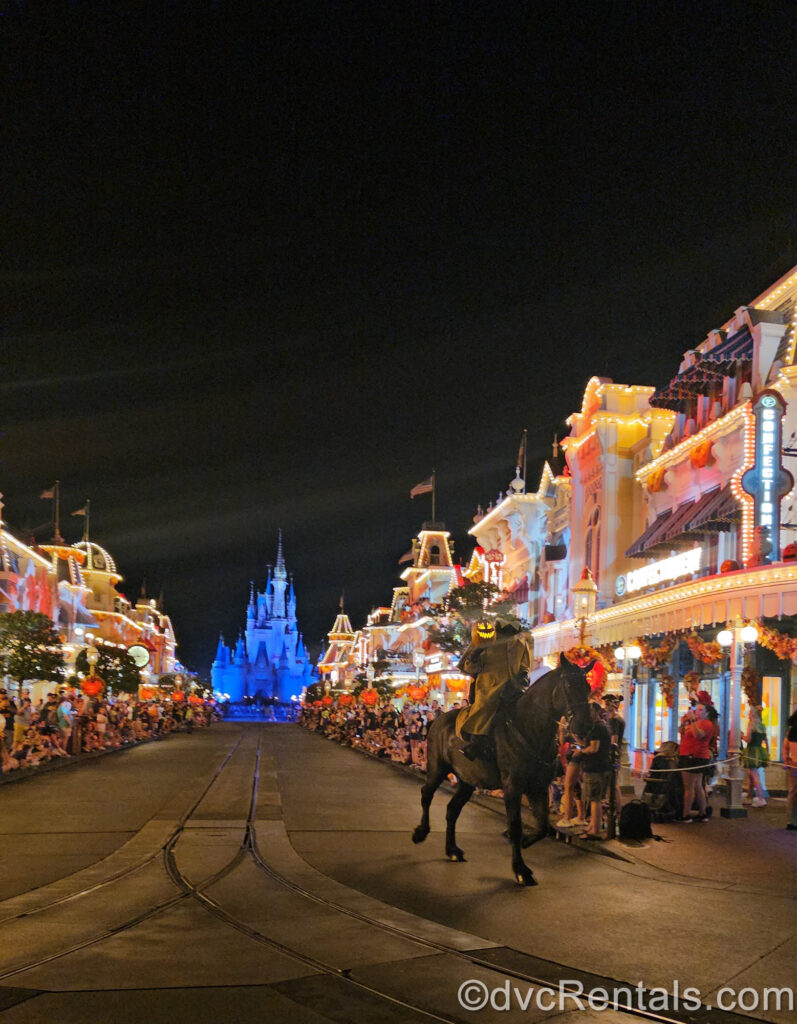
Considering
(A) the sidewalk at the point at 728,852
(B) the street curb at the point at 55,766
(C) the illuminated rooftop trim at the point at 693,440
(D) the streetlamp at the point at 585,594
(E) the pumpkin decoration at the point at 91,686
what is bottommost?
(B) the street curb at the point at 55,766

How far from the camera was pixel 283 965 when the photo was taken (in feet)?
21.8

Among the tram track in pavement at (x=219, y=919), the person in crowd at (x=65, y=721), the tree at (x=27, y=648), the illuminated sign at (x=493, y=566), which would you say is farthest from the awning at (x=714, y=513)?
the illuminated sign at (x=493, y=566)

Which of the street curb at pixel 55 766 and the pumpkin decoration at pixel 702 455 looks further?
the pumpkin decoration at pixel 702 455

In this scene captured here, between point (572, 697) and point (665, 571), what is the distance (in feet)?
53.5

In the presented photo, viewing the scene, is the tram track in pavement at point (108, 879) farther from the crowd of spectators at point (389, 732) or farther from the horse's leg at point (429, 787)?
the crowd of spectators at point (389, 732)

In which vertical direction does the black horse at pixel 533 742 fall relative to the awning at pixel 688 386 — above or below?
below

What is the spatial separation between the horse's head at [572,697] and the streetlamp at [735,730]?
22.6ft

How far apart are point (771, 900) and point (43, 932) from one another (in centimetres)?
586

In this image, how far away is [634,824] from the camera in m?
13.2

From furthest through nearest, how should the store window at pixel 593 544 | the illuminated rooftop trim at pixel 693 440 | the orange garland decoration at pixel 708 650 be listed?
1. the store window at pixel 593 544
2. the illuminated rooftop trim at pixel 693 440
3. the orange garland decoration at pixel 708 650

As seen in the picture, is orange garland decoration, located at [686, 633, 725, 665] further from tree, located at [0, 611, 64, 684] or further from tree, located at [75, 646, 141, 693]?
tree, located at [75, 646, 141, 693]

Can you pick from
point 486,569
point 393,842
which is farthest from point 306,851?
point 486,569

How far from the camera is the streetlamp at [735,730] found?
16.3 m

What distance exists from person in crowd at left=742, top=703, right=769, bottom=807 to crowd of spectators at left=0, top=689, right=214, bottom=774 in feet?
47.1
